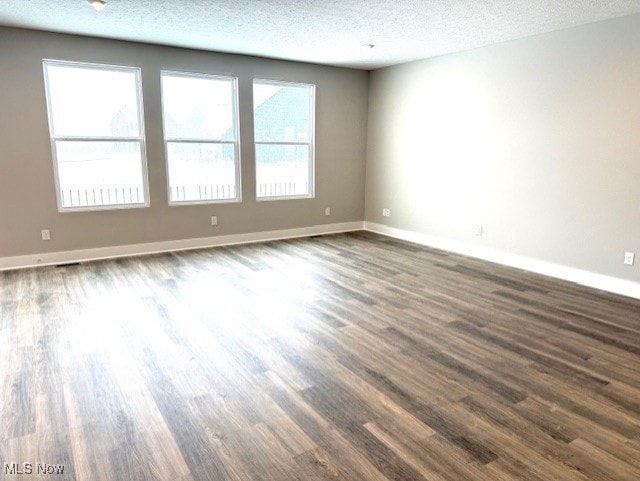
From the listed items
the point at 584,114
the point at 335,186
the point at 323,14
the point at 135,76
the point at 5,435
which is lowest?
the point at 5,435

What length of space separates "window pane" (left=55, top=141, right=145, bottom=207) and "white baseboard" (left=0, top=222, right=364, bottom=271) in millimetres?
561

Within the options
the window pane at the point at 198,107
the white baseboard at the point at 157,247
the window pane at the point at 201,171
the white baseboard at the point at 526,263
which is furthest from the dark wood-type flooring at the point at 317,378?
the window pane at the point at 198,107

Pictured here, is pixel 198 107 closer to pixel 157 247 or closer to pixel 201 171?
pixel 201 171

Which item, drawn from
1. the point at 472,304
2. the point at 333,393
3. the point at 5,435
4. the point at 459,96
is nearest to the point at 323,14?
the point at 459,96

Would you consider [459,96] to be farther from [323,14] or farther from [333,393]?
[333,393]

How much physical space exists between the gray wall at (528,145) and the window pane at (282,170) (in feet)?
4.29

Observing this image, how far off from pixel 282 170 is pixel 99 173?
95.0 inches

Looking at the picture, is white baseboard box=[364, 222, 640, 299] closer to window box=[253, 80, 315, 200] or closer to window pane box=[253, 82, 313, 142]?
window box=[253, 80, 315, 200]

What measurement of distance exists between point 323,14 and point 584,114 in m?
2.68

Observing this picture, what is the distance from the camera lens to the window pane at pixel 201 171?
5.55 metres

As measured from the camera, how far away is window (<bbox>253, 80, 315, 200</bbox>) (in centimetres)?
607

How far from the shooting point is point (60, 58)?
4.68 m

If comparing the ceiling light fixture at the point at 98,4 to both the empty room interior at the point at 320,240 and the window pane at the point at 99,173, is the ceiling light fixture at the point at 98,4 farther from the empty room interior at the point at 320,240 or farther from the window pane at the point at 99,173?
the window pane at the point at 99,173

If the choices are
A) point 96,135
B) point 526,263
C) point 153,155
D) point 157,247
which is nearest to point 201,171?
point 153,155
